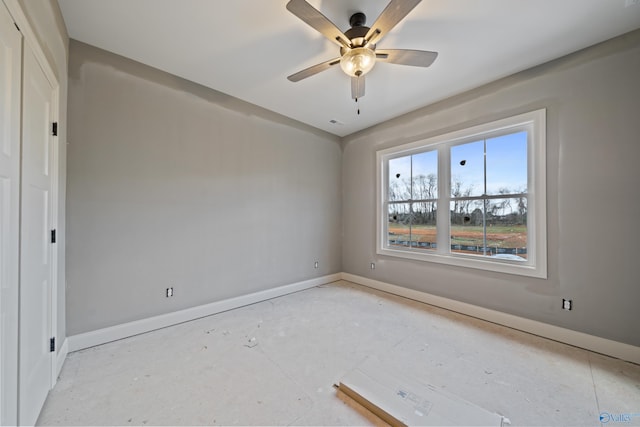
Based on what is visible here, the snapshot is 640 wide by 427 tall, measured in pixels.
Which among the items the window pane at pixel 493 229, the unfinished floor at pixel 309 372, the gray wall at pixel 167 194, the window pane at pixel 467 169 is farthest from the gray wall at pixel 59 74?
the window pane at pixel 493 229

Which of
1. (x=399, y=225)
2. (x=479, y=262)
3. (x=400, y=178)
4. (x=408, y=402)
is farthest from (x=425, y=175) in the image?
(x=408, y=402)

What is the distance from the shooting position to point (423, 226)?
3.69 m

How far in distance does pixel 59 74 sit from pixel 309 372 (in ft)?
9.98

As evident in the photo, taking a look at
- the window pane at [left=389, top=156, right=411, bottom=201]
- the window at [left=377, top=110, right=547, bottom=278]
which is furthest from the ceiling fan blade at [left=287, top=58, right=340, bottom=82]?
the window pane at [left=389, top=156, right=411, bottom=201]

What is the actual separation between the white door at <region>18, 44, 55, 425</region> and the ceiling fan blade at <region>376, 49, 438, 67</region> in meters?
2.23

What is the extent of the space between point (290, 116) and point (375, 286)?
312 centimetres

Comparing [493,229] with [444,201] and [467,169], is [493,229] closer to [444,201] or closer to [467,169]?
[444,201]

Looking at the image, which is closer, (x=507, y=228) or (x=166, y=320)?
(x=166, y=320)

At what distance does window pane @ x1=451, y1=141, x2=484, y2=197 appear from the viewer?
3.15 m

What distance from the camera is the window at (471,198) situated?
106 inches

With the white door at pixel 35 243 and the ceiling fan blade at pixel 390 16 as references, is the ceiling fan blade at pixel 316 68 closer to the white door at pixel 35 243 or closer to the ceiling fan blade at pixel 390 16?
the ceiling fan blade at pixel 390 16

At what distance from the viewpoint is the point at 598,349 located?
7.32 feet

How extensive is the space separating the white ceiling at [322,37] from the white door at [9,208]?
1087 millimetres

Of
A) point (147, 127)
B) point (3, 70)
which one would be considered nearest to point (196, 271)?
point (147, 127)
